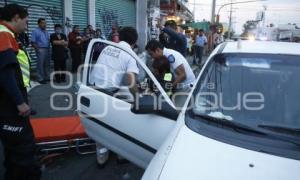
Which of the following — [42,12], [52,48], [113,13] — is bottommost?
[52,48]

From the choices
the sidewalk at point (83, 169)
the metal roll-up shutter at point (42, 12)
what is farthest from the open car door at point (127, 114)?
the metal roll-up shutter at point (42, 12)

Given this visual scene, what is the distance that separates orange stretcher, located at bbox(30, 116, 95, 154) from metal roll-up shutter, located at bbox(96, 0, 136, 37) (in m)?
12.2

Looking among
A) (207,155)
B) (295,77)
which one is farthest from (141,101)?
(295,77)

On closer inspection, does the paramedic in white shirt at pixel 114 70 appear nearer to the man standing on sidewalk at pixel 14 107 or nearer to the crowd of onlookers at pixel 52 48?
the man standing on sidewalk at pixel 14 107

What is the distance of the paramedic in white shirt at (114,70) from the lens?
4059 mm

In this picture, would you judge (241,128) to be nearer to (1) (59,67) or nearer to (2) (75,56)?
(1) (59,67)

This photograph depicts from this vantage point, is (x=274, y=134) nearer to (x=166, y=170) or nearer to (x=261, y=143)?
(x=261, y=143)

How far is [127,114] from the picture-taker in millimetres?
3598

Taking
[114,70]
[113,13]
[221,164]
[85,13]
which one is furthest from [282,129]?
[113,13]

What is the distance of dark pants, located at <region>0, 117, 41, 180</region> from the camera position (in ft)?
12.0

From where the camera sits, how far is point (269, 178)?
7.00 feet

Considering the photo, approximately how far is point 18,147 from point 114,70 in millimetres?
1252

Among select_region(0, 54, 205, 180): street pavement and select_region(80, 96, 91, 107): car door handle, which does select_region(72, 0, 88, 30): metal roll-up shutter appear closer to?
select_region(0, 54, 205, 180): street pavement

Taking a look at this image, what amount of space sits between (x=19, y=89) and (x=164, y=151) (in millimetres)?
1752
